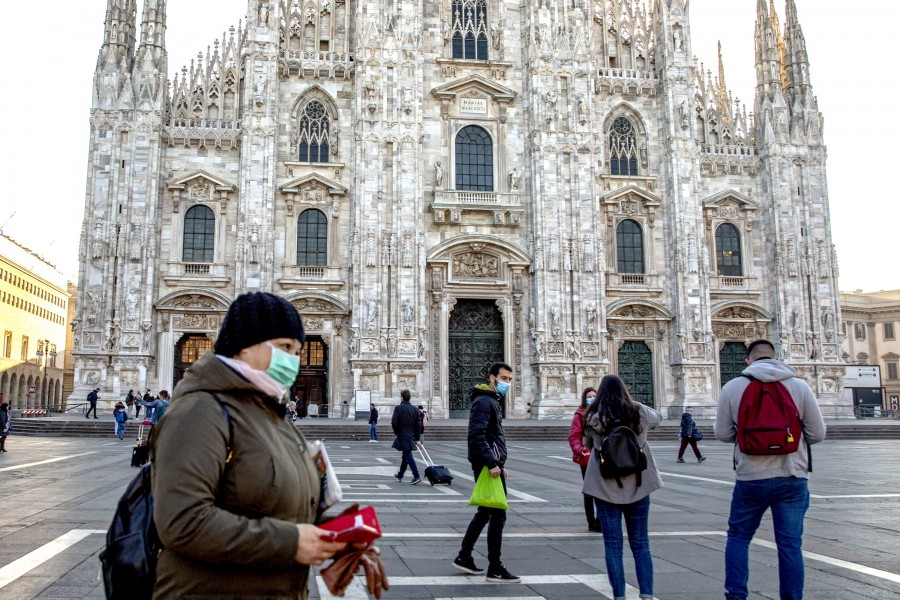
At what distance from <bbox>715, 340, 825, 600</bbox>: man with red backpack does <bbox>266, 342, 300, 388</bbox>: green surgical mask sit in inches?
139

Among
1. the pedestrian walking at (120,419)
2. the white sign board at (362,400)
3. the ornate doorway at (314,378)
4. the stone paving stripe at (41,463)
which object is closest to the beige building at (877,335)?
the white sign board at (362,400)

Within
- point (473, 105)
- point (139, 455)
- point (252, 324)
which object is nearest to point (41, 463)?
point (139, 455)

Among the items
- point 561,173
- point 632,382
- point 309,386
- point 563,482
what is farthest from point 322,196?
point 563,482

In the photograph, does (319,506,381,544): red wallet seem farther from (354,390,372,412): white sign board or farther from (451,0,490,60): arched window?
(451,0,490,60): arched window

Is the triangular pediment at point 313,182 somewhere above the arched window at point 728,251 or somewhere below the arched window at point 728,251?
above

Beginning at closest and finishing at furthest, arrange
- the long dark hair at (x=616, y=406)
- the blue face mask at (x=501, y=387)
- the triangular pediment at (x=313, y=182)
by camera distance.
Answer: the long dark hair at (x=616, y=406) < the blue face mask at (x=501, y=387) < the triangular pediment at (x=313, y=182)

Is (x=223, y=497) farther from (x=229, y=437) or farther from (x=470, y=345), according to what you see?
(x=470, y=345)

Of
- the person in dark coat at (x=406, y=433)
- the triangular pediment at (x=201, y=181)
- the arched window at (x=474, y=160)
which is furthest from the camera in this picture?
the arched window at (x=474, y=160)

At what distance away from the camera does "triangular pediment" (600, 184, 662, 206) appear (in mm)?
35562

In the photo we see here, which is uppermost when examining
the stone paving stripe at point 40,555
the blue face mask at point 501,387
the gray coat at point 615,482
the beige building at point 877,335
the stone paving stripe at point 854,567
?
the beige building at point 877,335

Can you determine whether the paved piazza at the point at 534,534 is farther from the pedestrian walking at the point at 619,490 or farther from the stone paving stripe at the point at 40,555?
the pedestrian walking at the point at 619,490

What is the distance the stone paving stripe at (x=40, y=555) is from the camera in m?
6.45

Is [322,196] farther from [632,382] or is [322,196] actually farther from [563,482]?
[563,482]

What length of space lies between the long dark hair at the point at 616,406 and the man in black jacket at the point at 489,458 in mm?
950
